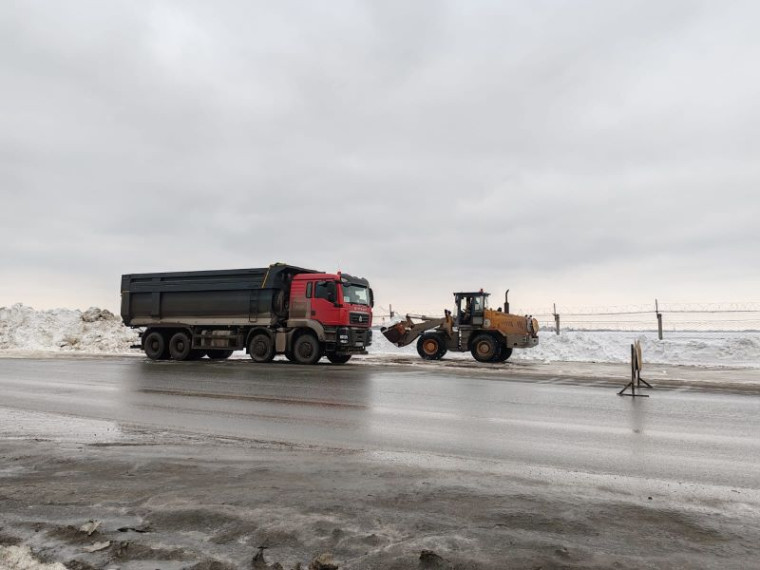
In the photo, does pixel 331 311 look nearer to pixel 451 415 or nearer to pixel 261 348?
pixel 261 348

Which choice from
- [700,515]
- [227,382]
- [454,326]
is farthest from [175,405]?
[454,326]

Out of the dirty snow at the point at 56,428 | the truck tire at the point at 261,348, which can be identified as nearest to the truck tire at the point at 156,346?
the truck tire at the point at 261,348

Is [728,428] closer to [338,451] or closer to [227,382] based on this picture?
[338,451]

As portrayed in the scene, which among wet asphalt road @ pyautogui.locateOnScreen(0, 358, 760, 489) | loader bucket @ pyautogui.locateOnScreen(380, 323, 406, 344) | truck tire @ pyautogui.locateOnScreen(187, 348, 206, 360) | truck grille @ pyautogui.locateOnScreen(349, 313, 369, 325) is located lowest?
wet asphalt road @ pyautogui.locateOnScreen(0, 358, 760, 489)

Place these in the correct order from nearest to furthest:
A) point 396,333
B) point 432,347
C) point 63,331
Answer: point 432,347
point 396,333
point 63,331

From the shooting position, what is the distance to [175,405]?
9.67 m

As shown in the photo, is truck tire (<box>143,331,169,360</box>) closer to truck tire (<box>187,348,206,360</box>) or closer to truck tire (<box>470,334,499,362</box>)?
truck tire (<box>187,348,206,360</box>)

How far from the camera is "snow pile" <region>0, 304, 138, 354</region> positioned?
30.4m

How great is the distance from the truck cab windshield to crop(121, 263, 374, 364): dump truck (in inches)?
1.4

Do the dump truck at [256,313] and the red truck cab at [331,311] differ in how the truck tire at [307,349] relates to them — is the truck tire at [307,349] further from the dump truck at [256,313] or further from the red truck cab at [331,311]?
the red truck cab at [331,311]

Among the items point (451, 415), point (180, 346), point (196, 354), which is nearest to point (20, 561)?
point (451, 415)

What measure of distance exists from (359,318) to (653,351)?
1345cm

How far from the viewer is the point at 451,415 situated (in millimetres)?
8555

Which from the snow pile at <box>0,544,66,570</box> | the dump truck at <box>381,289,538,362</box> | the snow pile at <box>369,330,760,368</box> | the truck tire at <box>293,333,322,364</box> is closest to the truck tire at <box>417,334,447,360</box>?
the dump truck at <box>381,289,538,362</box>
